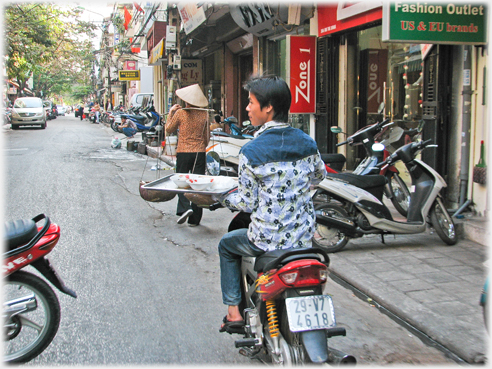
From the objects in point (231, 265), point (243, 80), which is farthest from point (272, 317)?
point (243, 80)

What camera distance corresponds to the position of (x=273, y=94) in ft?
9.07

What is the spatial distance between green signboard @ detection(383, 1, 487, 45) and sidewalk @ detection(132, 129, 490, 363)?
7.30 ft

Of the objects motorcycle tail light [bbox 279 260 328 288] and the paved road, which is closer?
motorcycle tail light [bbox 279 260 328 288]

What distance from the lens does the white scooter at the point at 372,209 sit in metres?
5.56

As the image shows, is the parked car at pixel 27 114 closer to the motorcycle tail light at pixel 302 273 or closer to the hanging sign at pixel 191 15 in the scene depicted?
the hanging sign at pixel 191 15

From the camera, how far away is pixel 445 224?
5.91 m

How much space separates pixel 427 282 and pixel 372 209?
1.12 meters

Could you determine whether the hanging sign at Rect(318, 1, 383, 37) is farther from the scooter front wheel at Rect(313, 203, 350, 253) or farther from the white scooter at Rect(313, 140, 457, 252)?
the scooter front wheel at Rect(313, 203, 350, 253)

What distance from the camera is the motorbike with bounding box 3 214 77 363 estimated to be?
313 centimetres

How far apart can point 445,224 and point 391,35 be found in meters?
2.27

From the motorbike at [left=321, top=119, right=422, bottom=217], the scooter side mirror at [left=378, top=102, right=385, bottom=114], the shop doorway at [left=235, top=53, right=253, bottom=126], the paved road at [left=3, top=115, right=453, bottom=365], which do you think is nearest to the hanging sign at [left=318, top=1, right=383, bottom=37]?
the scooter side mirror at [left=378, top=102, right=385, bottom=114]

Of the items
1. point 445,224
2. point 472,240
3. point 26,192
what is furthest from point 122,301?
point 26,192

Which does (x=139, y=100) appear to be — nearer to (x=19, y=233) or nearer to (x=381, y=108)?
(x=381, y=108)

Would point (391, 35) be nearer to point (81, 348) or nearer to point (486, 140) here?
point (486, 140)
